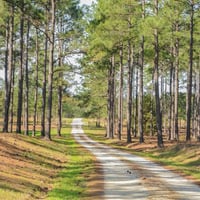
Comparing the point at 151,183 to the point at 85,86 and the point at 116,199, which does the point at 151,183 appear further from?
the point at 85,86

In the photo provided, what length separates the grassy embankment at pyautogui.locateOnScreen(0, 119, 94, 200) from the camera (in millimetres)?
13539

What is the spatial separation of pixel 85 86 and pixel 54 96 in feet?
83.7

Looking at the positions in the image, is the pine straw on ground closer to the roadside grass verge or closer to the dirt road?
the roadside grass verge

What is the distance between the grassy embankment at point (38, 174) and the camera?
13.5m

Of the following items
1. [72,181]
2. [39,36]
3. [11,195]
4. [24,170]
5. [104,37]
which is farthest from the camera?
[39,36]

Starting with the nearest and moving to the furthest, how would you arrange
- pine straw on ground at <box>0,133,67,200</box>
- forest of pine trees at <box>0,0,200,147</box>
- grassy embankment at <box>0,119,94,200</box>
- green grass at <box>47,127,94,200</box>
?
pine straw on ground at <box>0,133,67,200</box>, grassy embankment at <box>0,119,94,200</box>, green grass at <box>47,127,94,200</box>, forest of pine trees at <box>0,0,200,147</box>

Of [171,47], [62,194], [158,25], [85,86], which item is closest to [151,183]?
[62,194]

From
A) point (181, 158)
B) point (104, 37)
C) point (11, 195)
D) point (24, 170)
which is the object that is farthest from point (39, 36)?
point (11, 195)

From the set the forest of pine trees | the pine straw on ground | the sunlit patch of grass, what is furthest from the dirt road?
the forest of pine trees

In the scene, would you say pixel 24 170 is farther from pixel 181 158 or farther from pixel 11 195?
pixel 181 158

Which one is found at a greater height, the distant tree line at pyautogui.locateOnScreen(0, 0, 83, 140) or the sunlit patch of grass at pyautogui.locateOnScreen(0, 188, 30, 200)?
the distant tree line at pyautogui.locateOnScreen(0, 0, 83, 140)

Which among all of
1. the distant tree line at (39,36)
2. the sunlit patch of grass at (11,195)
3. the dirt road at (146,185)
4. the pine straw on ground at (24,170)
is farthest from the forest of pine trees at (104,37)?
the sunlit patch of grass at (11,195)

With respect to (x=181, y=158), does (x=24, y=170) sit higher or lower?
higher

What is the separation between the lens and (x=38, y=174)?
17.7 metres
